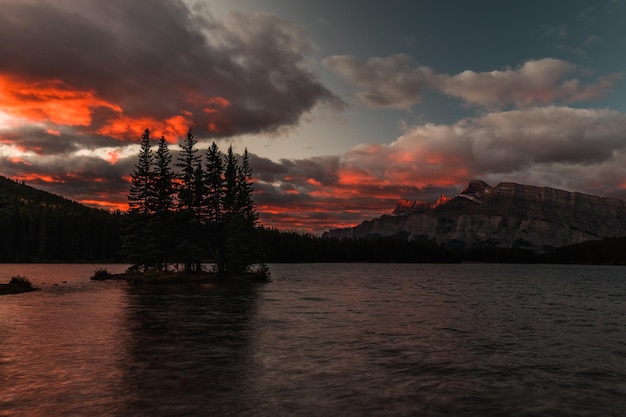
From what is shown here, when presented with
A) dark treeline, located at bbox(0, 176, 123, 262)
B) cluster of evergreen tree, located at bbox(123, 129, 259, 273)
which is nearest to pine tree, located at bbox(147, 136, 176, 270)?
cluster of evergreen tree, located at bbox(123, 129, 259, 273)

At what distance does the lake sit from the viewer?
50.4 ft

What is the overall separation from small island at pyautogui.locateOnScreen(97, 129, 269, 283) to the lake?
39.7m

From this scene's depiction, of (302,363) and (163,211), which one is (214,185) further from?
(302,363)

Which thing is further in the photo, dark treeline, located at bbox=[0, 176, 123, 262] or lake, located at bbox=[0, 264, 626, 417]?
dark treeline, located at bbox=[0, 176, 123, 262]

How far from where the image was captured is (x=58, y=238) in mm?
185500

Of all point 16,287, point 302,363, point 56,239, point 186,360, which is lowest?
point 302,363

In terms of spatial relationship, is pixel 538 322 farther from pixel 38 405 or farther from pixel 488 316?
pixel 38 405

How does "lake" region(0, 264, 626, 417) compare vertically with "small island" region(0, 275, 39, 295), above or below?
below

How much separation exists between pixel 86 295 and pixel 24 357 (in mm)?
33592

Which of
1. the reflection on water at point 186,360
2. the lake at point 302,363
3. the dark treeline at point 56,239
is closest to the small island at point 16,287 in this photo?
the lake at point 302,363

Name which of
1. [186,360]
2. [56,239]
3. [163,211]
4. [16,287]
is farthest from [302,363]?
[56,239]

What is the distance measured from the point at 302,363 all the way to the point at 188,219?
6651 centimetres

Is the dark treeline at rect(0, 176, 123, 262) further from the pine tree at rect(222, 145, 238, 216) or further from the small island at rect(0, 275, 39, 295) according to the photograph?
the small island at rect(0, 275, 39, 295)

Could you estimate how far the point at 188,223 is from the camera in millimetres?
84688
